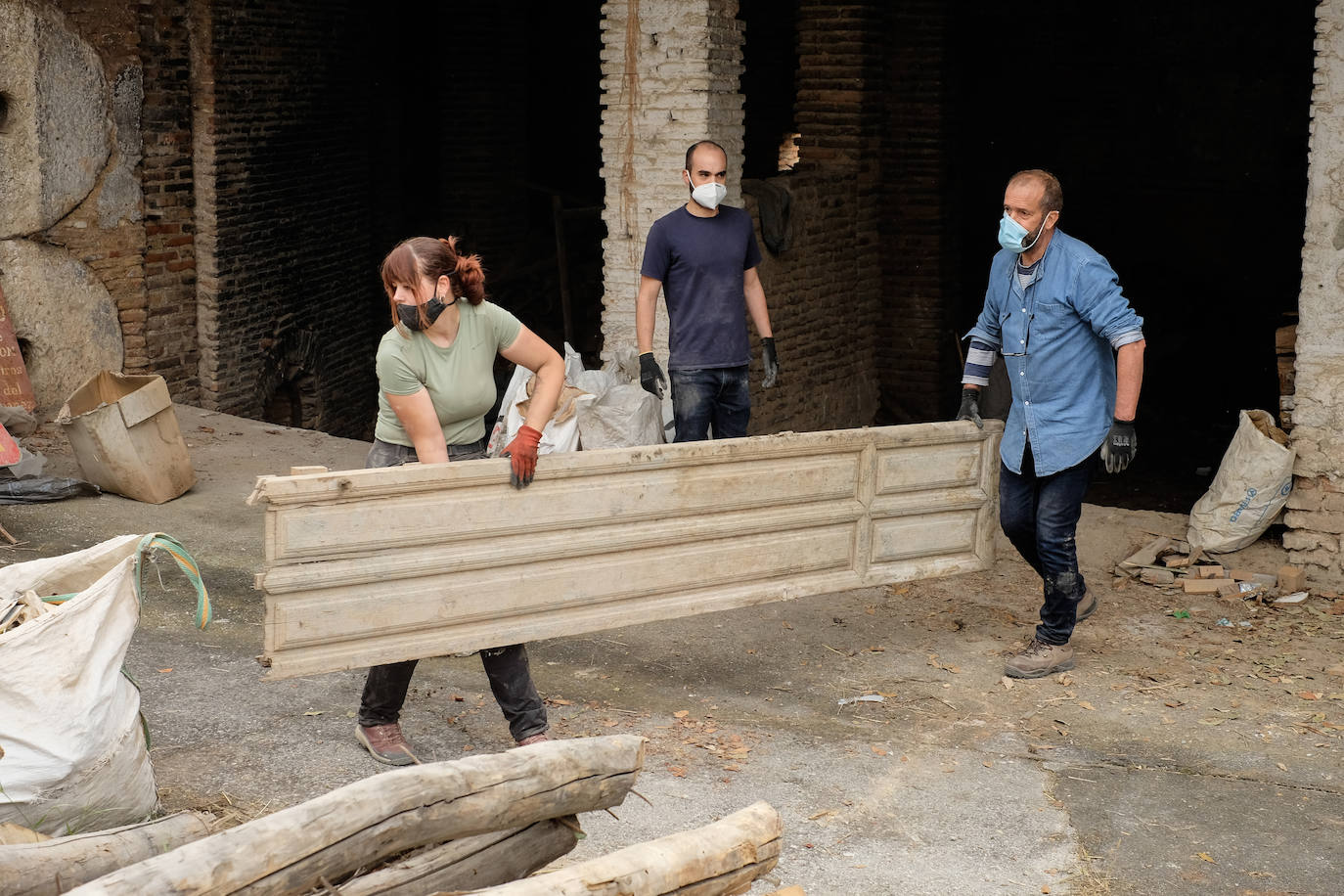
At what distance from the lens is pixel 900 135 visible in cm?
1117

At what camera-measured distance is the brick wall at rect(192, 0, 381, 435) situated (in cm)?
954

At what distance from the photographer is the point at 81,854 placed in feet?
10.3

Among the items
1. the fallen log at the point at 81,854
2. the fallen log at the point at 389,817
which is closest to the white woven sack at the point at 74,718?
the fallen log at the point at 81,854

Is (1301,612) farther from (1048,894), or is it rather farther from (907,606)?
(1048,894)

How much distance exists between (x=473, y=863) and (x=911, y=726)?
210 centimetres

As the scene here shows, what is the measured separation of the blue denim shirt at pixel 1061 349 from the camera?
496cm

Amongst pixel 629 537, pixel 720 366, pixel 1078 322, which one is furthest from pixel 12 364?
pixel 1078 322

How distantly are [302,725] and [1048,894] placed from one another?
2.35 m

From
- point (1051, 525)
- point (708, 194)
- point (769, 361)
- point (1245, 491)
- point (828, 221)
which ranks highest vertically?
point (708, 194)

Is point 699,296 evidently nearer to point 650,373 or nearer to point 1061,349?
point 650,373

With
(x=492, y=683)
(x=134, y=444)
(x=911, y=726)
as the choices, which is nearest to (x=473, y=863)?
(x=492, y=683)

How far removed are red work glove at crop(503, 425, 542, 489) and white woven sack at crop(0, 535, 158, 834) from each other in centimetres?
106

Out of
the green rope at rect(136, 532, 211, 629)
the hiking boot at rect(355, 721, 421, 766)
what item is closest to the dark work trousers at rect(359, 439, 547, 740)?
the hiking boot at rect(355, 721, 421, 766)

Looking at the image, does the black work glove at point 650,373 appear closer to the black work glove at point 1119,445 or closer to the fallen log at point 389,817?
the black work glove at point 1119,445
